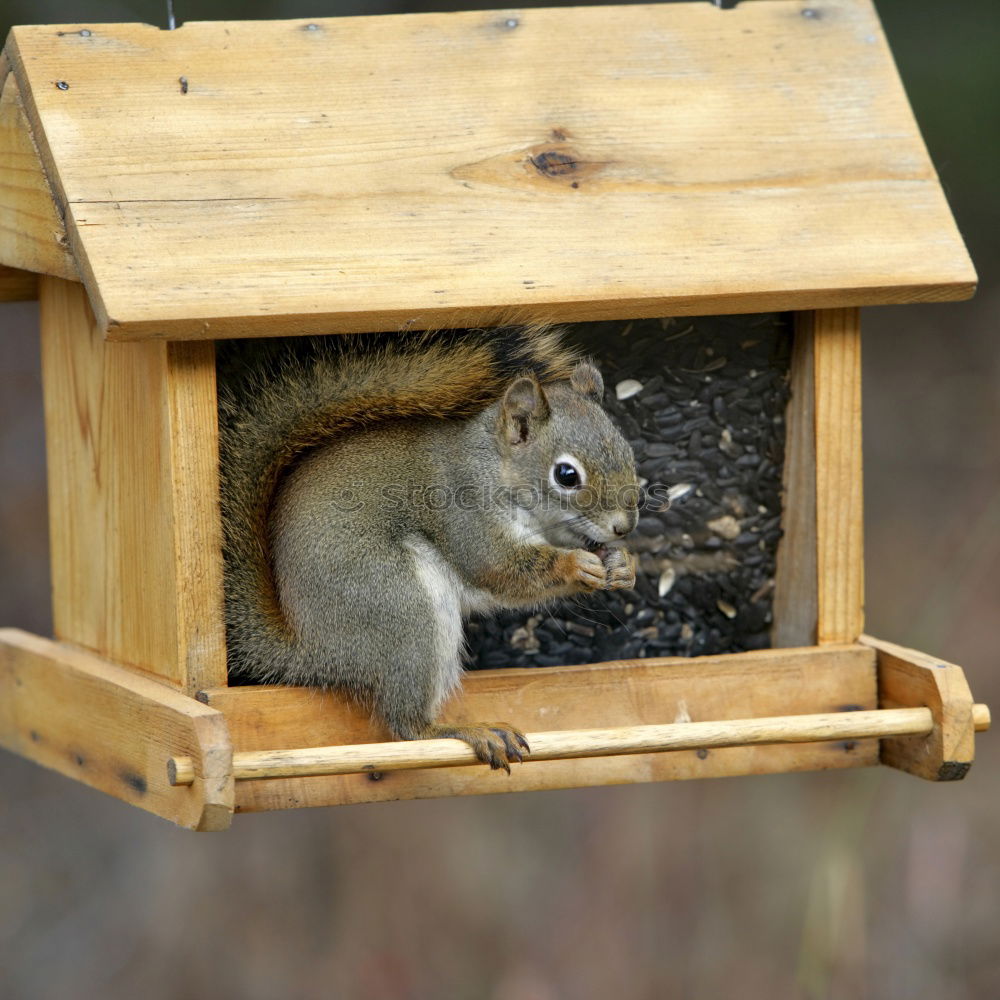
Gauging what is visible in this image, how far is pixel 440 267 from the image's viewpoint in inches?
85.4

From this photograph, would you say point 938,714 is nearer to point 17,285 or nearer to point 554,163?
point 554,163

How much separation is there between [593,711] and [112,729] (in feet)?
2.33

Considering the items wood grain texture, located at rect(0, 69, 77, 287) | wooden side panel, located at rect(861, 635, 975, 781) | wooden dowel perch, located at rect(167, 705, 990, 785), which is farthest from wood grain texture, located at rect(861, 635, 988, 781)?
wood grain texture, located at rect(0, 69, 77, 287)

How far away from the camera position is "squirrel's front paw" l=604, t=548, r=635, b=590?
A: 7.38 feet

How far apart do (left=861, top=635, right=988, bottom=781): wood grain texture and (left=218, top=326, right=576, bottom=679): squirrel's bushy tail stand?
2.53ft

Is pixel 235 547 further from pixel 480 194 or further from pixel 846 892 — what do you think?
pixel 846 892

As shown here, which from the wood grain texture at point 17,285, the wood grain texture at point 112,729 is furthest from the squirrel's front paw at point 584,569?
the wood grain texture at point 17,285

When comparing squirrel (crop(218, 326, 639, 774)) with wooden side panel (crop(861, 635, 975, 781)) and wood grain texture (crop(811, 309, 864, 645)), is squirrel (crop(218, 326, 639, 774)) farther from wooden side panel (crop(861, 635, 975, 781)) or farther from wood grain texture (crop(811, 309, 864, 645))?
wooden side panel (crop(861, 635, 975, 781))

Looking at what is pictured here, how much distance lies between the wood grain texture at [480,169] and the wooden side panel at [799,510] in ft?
0.54

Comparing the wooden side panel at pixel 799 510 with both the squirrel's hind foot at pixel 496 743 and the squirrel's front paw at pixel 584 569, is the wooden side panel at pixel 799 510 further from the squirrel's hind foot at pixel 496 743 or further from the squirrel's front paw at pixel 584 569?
the squirrel's hind foot at pixel 496 743

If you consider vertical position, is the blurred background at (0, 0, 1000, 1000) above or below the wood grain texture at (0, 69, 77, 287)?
below

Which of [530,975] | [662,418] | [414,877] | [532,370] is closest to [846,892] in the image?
[530,975]

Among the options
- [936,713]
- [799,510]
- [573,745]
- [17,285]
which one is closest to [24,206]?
[17,285]

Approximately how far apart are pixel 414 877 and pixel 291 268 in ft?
8.41
